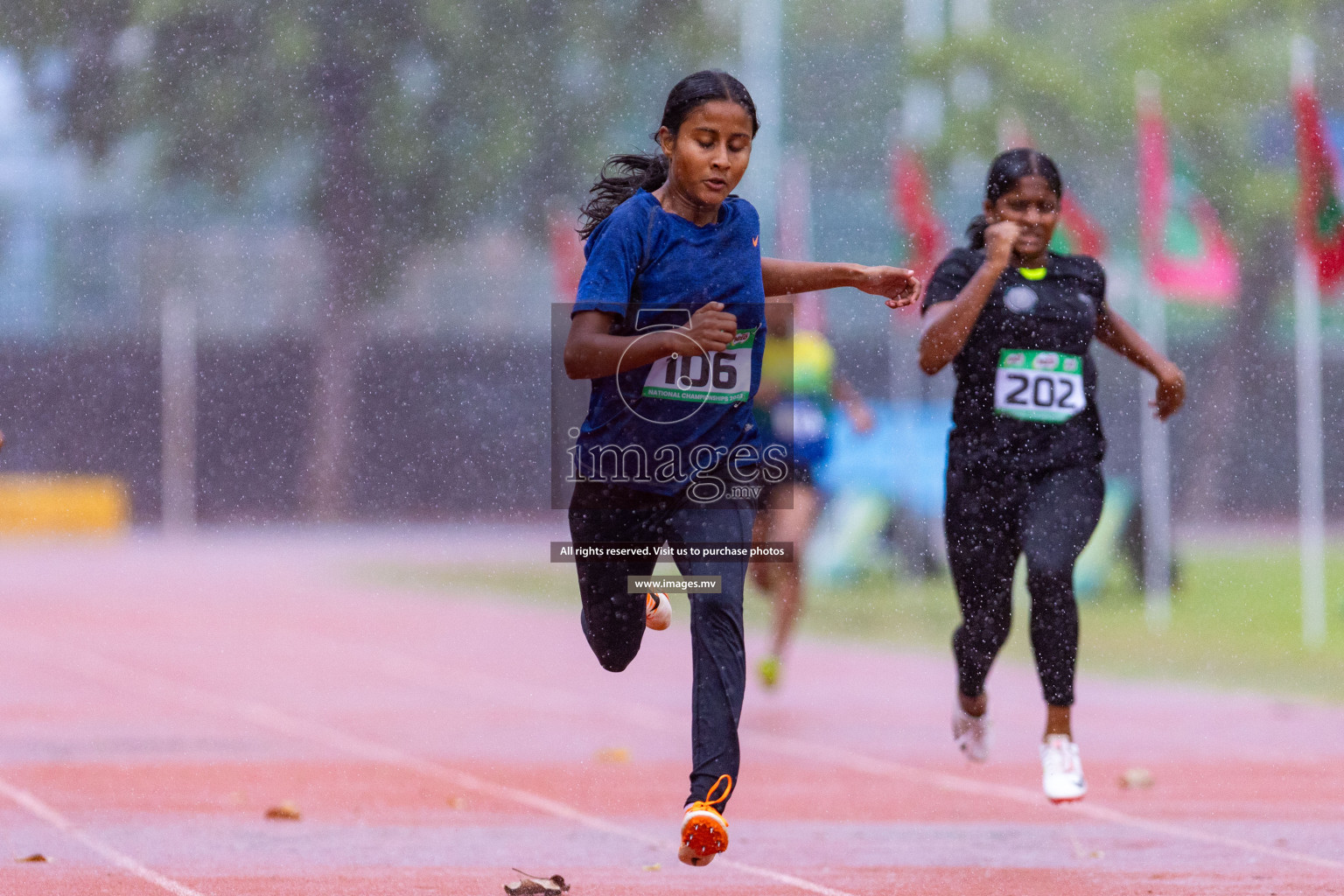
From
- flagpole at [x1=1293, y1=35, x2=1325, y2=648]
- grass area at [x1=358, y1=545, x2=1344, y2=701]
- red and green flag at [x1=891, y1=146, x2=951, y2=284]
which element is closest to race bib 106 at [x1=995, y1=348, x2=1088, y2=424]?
grass area at [x1=358, y1=545, x2=1344, y2=701]

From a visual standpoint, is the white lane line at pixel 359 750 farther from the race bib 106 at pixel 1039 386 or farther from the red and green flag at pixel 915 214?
the red and green flag at pixel 915 214

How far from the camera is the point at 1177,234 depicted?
1462 cm

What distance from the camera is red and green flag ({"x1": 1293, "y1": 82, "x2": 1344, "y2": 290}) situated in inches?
497

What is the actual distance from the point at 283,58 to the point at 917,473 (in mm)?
10666

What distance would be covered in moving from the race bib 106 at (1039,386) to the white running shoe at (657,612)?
46.2 inches

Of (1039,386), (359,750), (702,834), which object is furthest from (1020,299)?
(359,750)

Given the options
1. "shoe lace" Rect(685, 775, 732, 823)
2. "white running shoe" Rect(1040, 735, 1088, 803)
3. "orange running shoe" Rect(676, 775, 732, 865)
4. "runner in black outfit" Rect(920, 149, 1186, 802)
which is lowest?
"white running shoe" Rect(1040, 735, 1088, 803)

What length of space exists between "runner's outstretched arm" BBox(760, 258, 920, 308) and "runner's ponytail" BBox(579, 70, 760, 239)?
34 cm

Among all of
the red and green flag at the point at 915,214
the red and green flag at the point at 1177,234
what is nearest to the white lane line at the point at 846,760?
the red and green flag at the point at 915,214

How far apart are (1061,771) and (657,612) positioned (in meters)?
1.26

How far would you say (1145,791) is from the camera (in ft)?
23.9

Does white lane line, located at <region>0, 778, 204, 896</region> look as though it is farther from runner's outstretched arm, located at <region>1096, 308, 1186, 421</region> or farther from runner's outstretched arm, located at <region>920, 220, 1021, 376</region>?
runner's outstretched arm, located at <region>1096, 308, 1186, 421</region>

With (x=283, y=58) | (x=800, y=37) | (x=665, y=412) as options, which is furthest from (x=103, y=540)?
(x=665, y=412)

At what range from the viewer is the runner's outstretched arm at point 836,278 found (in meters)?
4.86
